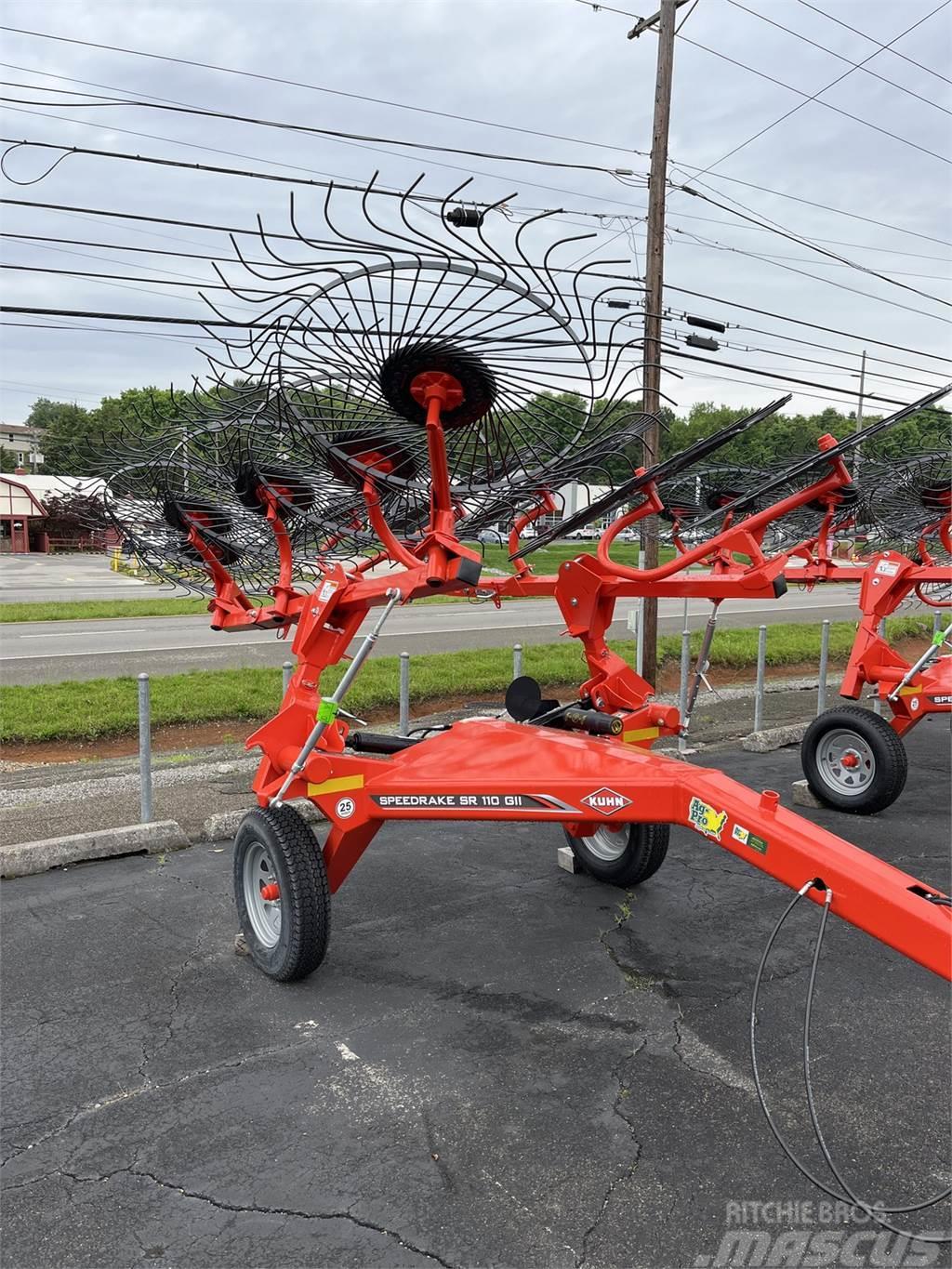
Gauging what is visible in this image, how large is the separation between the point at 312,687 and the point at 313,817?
2.48m

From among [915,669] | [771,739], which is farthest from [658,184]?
[915,669]

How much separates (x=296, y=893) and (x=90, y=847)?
2.49 m

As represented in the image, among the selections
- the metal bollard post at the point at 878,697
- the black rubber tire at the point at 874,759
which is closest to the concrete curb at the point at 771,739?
the metal bollard post at the point at 878,697

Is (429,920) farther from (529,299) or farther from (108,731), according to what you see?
(108,731)

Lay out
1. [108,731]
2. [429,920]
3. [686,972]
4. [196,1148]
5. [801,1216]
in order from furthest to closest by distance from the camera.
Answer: [108,731] → [429,920] → [686,972] → [196,1148] → [801,1216]

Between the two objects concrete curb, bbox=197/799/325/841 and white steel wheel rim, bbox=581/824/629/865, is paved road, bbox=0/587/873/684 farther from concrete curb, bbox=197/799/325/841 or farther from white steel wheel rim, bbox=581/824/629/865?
white steel wheel rim, bbox=581/824/629/865

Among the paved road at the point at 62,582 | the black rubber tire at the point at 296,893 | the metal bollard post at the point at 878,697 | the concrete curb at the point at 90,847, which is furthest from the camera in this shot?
the paved road at the point at 62,582

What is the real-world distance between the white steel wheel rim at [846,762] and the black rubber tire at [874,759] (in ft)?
0.10

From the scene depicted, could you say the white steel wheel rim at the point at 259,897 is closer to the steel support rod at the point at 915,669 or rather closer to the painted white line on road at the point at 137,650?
the steel support rod at the point at 915,669

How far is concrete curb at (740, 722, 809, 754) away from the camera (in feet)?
32.2

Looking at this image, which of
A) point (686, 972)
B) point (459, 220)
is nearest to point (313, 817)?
point (686, 972)

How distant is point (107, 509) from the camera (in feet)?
20.8

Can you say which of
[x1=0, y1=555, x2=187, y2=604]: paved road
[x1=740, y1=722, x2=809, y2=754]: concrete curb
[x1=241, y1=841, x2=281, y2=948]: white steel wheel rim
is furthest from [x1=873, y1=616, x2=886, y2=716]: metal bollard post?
[x1=0, y1=555, x2=187, y2=604]: paved road

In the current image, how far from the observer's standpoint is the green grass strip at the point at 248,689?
1003cm
